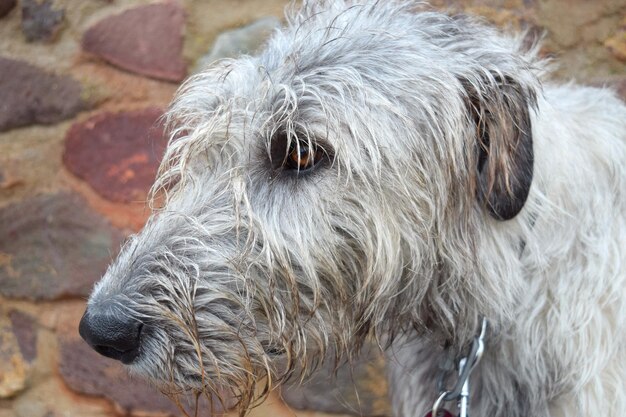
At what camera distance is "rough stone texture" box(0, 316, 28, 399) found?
12.2ft

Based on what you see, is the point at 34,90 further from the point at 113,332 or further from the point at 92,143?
the point at 113,332

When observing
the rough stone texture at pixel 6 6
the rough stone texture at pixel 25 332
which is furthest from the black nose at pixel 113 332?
the rough stone texture at pixel 6 6

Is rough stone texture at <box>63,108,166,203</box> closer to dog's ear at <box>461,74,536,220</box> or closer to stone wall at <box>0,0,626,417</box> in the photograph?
stone wall at <box>0,0,626,417</box>

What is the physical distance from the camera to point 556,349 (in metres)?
2.29

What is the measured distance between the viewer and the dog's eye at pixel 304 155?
2049mm

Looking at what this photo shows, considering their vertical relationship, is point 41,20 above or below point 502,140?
below

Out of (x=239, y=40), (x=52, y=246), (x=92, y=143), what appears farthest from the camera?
(x=52, y=246)

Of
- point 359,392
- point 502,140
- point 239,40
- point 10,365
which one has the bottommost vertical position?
point 10,365

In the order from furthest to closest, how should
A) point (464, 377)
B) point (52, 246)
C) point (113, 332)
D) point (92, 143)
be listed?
1. point (52, 246)
2. point (92, 143)
3. point (464, 377)
4. point (113, 332)

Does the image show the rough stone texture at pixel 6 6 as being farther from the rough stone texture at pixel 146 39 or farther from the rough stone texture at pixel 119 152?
the rough stone texture at pixel 119 152

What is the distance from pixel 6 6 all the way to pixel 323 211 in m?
2.23

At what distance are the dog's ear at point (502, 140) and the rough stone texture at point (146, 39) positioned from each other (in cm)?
166

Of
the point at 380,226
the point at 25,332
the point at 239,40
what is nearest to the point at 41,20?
the point at 239,40

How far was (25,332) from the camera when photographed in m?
3.71
